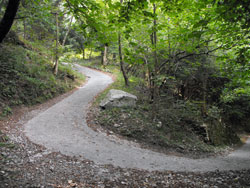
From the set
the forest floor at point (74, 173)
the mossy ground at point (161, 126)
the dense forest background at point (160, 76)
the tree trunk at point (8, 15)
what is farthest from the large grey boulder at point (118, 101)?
the tree trunk at point (8, 15)

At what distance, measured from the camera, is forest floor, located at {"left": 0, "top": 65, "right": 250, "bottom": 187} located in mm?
3453

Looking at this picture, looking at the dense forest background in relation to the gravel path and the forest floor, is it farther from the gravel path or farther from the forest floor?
the forest floor

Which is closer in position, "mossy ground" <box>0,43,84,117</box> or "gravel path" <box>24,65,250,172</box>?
"gravel path" <box>24,65,250,172</box>

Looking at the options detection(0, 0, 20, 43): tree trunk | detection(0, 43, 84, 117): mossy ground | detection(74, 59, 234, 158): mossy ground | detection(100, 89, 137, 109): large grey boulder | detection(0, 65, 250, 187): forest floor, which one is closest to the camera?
detection(0, 0, 20, 43): tree trunk

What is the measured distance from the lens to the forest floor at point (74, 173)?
3453mm

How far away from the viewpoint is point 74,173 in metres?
4.04

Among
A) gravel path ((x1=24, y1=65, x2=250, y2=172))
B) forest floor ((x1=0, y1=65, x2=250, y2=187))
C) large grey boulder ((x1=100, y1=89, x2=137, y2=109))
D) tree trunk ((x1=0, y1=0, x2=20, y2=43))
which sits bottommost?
gravel path ((x1=24, y1=65, x2=250, y2=172))

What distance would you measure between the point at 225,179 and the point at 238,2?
184 inches

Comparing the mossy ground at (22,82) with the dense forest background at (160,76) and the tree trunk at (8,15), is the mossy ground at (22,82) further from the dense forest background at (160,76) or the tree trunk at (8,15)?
the tree trunk at (8,15)

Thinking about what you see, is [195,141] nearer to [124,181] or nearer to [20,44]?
[124,181]

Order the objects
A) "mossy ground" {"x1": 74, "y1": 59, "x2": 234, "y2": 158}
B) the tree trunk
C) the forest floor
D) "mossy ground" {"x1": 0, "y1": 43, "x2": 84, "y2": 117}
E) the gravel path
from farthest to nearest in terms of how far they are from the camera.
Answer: "mossy ground" {"x1": 0, "y1": 43, "x2": 84, "y2": 117} < "mossy ground" {"x1": 74, "y1": 59, "x2": 234, "y2": 158} < the gravel path < the forest floor < the tree trunk

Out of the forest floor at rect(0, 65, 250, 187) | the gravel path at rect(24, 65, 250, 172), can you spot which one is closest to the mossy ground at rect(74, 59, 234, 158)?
the gravel path at rect(24, 65, 250, 172)

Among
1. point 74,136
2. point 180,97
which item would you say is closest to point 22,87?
point 74,136

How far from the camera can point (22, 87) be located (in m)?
9.64
